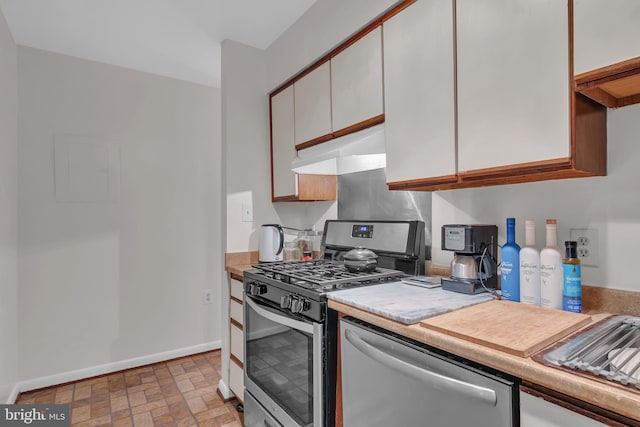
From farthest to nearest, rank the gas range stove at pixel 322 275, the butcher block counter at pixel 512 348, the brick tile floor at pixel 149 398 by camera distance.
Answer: the brick tile floor at pixel 149 398, the gas range stove at pixel 322 275, the butcher block counter at pixel 512 348

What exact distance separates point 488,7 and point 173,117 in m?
2.62

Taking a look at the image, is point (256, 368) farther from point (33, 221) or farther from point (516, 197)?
point (33, 221)

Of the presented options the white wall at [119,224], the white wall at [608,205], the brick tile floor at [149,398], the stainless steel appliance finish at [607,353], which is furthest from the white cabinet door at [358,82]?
the brick tile floor at [149,398]

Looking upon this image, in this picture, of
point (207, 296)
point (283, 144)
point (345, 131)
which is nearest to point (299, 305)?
point (345, 131)

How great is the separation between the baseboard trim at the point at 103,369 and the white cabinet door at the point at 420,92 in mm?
2500

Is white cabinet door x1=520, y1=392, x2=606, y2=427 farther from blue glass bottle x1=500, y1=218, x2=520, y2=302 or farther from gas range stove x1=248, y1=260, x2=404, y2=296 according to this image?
gas range stove x1=248, y1=260, x2=404, y2=296

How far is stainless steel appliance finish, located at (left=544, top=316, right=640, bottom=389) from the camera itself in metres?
0.66

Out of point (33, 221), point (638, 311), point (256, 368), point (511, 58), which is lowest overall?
point (256, 368)

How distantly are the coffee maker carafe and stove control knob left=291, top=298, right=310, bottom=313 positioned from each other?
1.82 feet

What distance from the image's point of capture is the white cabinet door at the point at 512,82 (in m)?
0.97

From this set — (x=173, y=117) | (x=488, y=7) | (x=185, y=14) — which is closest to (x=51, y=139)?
(x=173, y=117)

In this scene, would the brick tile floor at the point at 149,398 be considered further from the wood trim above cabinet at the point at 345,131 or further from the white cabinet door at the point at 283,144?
the wood trim above cabinet at the point at 345,131

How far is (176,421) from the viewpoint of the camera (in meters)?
2.06

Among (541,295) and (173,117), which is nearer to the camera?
(541,295)
